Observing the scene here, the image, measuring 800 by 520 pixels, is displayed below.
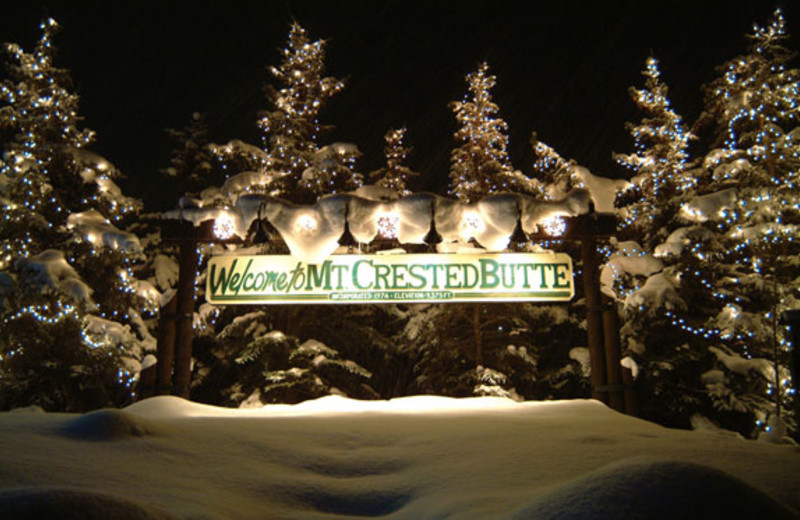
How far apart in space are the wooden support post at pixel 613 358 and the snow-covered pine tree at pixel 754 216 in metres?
4.61

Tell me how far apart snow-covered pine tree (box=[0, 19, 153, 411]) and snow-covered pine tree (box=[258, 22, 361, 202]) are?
3.89 meters

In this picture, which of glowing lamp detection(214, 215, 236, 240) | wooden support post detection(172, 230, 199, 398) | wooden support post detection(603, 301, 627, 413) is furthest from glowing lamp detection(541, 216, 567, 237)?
wooden support post detection(172, 230, 199, 398)

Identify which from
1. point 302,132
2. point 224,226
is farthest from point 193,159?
point 224,226

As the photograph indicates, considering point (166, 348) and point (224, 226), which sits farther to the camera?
point (224, 226)

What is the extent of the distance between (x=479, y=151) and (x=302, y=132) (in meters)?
5.11

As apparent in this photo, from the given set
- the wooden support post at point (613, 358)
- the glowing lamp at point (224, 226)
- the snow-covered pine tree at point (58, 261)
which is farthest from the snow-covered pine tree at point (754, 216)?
the snow-covered pine tree at point (58, 261)

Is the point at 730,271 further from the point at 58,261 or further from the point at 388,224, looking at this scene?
the point at 58,261

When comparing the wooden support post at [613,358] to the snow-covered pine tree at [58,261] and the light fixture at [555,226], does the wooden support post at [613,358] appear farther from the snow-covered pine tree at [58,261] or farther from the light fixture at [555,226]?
the snow-covered pine tree at [58,261]

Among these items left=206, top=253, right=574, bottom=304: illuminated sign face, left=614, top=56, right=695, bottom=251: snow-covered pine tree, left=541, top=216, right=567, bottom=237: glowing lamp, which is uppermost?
left=614, top=56, right=695, bottom=251: snow-covered pine tree

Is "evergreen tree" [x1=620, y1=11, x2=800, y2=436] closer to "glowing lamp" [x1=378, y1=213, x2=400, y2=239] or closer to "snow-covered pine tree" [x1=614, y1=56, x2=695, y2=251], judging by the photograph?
"snow-covered pine tree" [x1=614, y1=56, x2=695, y2=251]

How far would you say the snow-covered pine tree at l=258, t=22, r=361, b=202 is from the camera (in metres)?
14.7

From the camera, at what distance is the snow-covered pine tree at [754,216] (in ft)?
38.7

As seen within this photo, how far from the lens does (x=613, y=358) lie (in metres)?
7.79

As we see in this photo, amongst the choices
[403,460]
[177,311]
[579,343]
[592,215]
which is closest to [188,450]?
[403,460]
